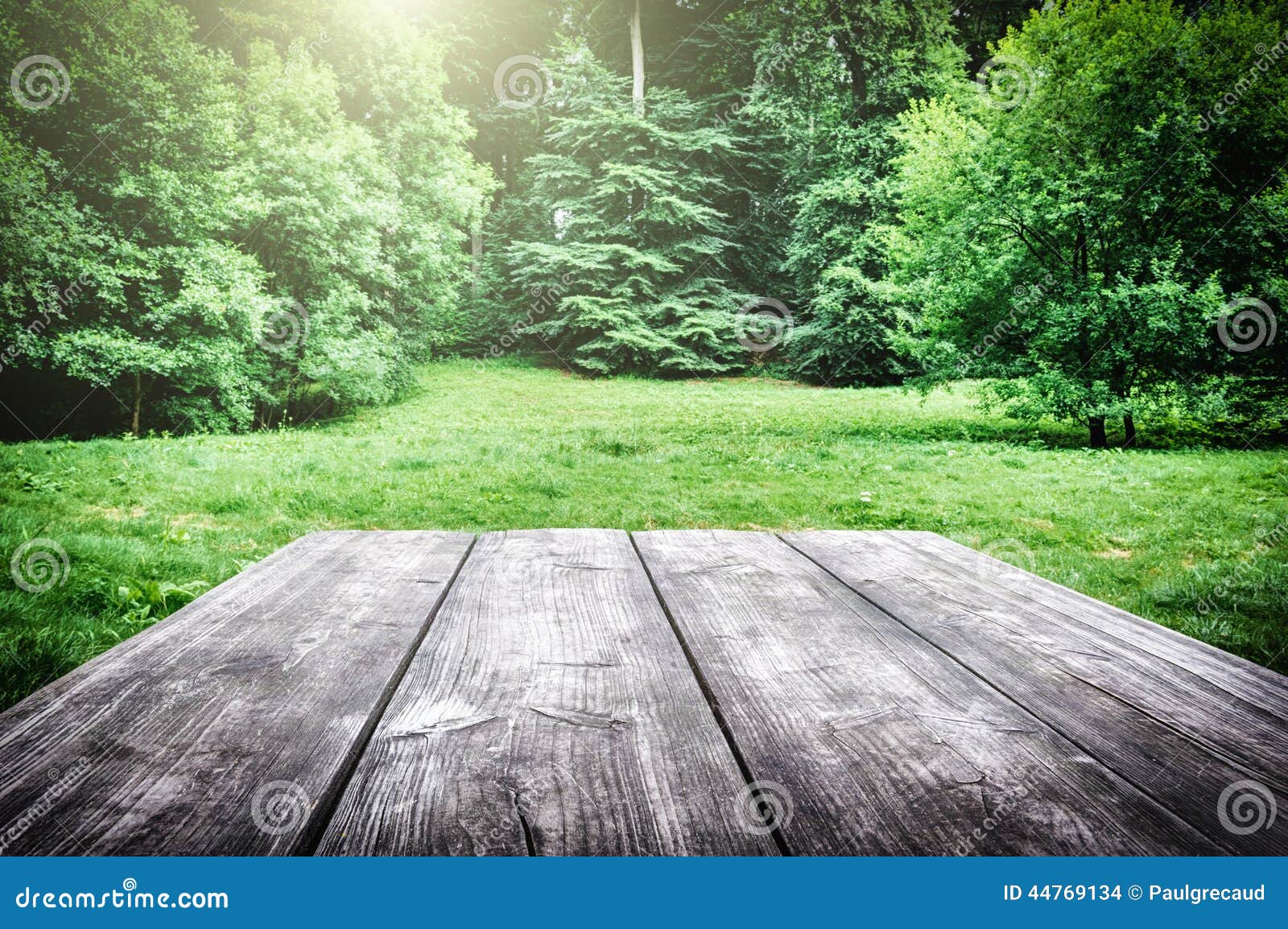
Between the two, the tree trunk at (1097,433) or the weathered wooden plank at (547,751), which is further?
the tree trunk at (1097,433)

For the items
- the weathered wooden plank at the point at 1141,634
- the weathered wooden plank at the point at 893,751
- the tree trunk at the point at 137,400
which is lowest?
the tree trunk at the point at 137,400

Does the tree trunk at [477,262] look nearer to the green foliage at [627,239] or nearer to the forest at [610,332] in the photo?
the green foliage at [627,239]

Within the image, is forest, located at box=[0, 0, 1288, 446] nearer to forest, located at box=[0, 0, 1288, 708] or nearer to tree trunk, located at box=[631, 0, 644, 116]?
forest, located at box=[0, 0, 1288, 708]

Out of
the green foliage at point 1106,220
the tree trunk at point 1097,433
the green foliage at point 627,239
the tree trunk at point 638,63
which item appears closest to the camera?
the green foliage at point 1106,220

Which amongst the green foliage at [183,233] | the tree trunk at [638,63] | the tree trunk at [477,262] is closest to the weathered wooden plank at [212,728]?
the green foliage at [183,233]

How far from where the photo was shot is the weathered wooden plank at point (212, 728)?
64cm

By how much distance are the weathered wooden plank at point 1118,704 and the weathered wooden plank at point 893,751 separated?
0.12 ft

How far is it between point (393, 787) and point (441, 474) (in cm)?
723

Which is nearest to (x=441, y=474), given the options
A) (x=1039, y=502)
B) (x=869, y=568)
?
(x=1039, y=502)

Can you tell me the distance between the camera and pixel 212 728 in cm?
81

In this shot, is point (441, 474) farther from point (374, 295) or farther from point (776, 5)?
point (776, 5)

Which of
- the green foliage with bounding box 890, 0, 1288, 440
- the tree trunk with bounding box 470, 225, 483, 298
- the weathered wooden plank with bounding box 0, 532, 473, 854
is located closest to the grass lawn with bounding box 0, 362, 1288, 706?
the green foliage with bounding box 890, 0, 1288, 440

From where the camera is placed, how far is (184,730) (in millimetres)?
807

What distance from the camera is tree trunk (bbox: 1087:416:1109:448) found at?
32.6 feet
